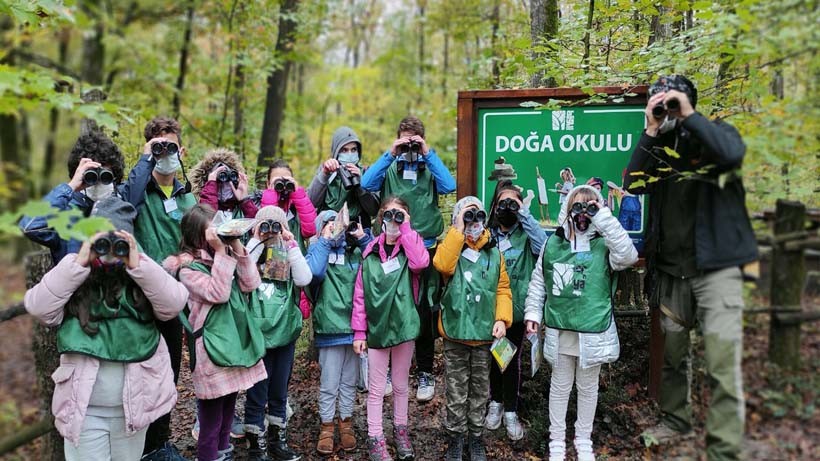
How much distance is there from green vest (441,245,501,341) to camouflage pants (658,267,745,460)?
112 centimetres

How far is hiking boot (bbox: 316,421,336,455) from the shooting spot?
14.2 feet

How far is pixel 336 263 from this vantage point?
4.36 metres

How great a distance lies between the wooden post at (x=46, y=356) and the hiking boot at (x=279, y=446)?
5.12 ft

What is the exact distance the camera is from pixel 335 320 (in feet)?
14.0

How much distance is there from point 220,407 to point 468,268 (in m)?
1.92

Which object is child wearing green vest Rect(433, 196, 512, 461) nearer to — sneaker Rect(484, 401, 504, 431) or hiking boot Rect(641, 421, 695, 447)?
sneaker Rect(484, 401, 504, 431)

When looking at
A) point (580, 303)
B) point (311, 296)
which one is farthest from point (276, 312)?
point (580, 303)

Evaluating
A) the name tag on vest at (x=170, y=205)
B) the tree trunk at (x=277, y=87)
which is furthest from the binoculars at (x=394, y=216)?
the tree trunk at (x=277, y=87)

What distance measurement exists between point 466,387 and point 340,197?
6.01ft

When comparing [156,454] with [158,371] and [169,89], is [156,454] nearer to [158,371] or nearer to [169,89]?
[158,371]

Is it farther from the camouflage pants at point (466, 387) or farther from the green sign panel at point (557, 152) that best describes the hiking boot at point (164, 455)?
the green sign panel at point (557, 152)

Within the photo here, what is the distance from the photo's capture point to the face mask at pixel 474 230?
4.16m

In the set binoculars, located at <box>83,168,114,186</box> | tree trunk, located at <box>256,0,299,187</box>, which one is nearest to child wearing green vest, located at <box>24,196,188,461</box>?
binoculars, located at <box>83,168,114,186</box>

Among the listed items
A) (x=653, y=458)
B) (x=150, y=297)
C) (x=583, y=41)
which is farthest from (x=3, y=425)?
(x=583, y=41)
